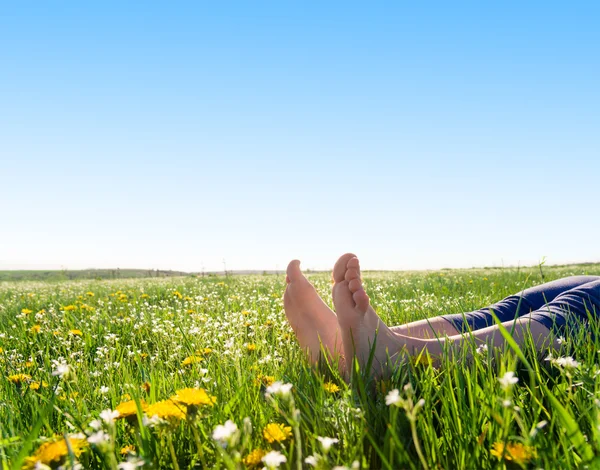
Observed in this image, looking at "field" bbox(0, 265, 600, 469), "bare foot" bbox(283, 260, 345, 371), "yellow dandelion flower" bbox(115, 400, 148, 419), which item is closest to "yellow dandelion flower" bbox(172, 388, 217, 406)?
"field" bbox(0, 265, 600, 469)

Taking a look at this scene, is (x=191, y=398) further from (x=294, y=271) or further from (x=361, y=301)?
(x=294, y=271)

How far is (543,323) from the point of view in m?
2.71

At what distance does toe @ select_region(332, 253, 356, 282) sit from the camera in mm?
2674

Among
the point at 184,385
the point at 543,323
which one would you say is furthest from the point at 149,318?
the point at 543,323

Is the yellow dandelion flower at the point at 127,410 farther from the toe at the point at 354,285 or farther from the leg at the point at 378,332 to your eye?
the toe at the point at 354,285

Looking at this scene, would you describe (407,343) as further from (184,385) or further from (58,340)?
(58,340)

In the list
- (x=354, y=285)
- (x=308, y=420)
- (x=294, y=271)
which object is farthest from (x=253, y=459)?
(x=294, y=271)

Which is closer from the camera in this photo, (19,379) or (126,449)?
(126,449)

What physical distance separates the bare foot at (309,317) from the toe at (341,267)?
1.20 ft

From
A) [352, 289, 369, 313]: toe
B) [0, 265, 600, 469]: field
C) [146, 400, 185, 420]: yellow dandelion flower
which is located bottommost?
[0, 265, 600, 469]: field

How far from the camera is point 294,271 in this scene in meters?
3.35

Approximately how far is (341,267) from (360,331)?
0.42 m

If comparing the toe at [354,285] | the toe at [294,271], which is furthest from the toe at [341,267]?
the toe at [294,271]

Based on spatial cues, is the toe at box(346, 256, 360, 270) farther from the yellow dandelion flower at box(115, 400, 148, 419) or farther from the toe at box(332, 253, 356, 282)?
the yellow dandelion flower at box(115, 400, 148, 419)
